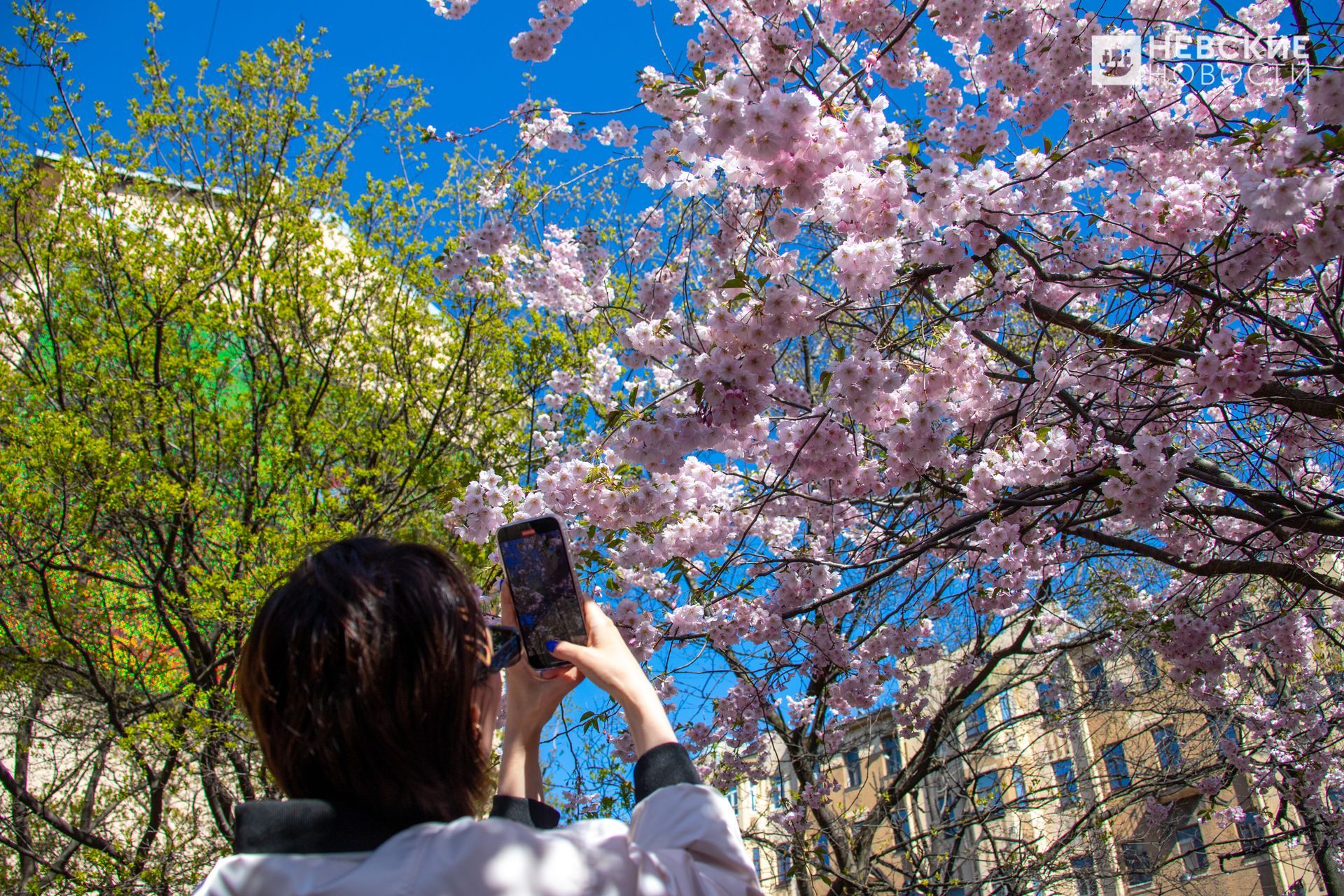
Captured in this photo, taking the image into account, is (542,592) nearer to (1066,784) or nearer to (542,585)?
(542,585)

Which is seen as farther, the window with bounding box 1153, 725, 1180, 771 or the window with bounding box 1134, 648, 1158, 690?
the window with bounding box 1134, 648, 1158, 690

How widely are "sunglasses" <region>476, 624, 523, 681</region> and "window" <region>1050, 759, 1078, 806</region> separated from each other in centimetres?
581

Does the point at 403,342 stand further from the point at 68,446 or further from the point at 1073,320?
the point at 1073,320

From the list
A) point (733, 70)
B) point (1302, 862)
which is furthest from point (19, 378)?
point (1302, 862)

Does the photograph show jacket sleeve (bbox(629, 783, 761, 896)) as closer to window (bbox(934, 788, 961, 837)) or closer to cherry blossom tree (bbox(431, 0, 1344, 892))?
cherry blossom tree (bbox(431, 0, 1344, 892))

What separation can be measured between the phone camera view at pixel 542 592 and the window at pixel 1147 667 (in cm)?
726

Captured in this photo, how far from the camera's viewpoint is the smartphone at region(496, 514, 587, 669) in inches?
50.9

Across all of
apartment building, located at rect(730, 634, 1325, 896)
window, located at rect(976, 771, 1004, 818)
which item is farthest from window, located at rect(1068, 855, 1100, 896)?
window, located at rect(976, 771, 1004, 818)

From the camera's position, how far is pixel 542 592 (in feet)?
4.56

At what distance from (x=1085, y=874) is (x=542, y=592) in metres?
6.49

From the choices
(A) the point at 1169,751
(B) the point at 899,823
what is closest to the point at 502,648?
(B) the point at 899,823

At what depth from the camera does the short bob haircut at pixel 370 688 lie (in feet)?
2.92

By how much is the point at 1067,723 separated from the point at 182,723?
22.6ft

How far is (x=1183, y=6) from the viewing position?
4172 mm
